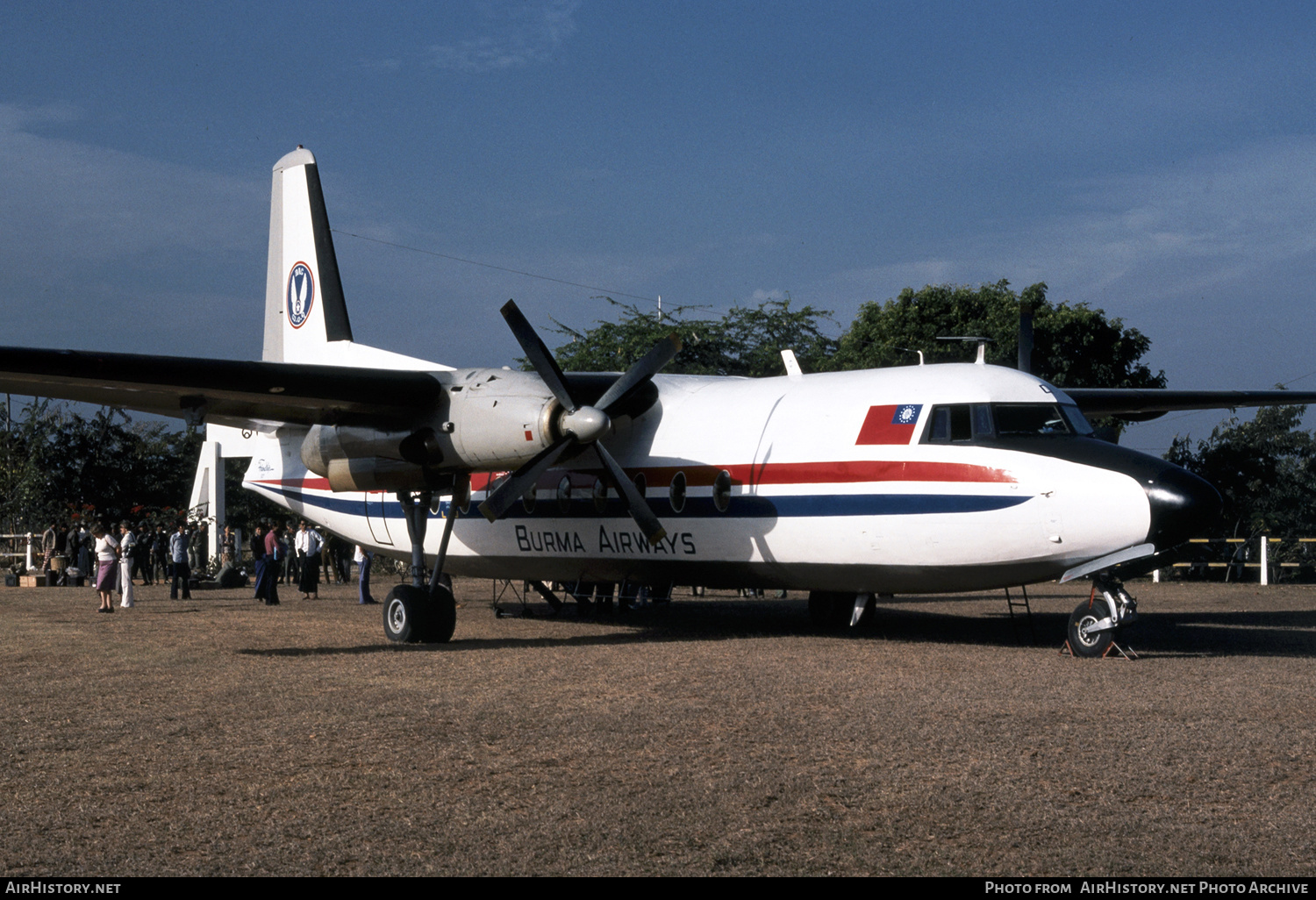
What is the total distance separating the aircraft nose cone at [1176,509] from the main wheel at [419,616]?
8555mm

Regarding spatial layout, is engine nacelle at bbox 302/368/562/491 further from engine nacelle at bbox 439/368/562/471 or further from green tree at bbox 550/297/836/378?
green tree at bbox 550/297/836/378

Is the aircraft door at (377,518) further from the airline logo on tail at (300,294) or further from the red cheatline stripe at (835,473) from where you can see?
the red cheatline stripe at (835,473)

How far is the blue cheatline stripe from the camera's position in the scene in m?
12.8

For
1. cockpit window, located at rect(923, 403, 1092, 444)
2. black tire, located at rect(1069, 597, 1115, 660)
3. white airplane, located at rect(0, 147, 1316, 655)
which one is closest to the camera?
white airplane, located at rect(0, 147, 1316, 655)

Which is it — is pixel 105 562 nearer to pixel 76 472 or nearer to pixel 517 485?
pixel 517 485

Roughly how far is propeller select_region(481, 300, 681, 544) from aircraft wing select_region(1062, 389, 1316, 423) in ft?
25.5

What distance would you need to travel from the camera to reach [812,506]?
1394cm

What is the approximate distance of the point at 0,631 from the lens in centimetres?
1762

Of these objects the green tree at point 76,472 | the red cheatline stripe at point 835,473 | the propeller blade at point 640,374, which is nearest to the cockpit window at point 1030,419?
the red cheatline stripe at point 835,473

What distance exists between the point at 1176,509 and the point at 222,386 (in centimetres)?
1038

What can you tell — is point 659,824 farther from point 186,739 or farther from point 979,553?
point 979,553

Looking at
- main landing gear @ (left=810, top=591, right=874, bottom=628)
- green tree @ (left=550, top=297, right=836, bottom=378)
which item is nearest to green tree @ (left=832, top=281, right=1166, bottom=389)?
green tree @ (left=550, top=297, right=836, bottom=378)

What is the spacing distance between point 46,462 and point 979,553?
42453mm

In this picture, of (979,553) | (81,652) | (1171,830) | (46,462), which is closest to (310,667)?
(81,652)
